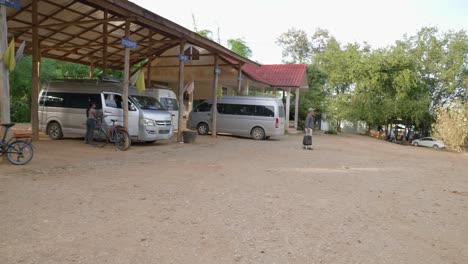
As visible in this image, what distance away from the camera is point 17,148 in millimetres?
7434

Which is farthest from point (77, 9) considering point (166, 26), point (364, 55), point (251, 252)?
point (364, 55)

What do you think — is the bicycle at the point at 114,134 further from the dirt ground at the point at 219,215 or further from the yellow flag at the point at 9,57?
the yellow flag at the point at 9,57

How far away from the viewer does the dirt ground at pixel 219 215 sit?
11.5 feet

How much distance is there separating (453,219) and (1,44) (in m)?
8.59

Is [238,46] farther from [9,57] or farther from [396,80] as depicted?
[9,57]

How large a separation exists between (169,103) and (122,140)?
5.33 meters

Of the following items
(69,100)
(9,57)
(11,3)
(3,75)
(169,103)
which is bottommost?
(69,100)

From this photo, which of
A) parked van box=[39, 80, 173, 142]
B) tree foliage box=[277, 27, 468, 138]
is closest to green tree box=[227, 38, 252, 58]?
tree foliage box=[277, 27, 468, 138]

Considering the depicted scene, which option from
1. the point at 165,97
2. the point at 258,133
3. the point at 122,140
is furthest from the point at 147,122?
the point at 258,133

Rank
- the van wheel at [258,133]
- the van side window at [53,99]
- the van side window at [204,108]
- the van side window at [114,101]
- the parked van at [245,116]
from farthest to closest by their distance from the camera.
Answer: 1. the van side window at [204,108]
2. the van wheel at [258,133]
3. the parked van at [245,116]
4. the van side window at [53,99]
5. the van side window at [114,101]

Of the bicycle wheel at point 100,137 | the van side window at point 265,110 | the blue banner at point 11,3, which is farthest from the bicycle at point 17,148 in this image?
the van side window at point 265,110

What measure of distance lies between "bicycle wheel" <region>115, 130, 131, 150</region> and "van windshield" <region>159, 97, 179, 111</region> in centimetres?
480

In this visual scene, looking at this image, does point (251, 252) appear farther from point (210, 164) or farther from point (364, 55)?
point (364, 55)

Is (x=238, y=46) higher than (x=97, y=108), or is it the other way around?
(x=238, y=46)
